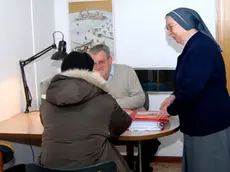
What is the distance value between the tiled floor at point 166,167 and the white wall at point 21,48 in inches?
47.1

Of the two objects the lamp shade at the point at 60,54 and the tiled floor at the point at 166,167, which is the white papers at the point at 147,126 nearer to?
the lamp shade at the point at 60,54

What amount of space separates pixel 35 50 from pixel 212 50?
1729 mm

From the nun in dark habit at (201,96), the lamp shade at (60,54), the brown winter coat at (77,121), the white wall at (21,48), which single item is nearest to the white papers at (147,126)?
the nun in dark habit at (201,96)

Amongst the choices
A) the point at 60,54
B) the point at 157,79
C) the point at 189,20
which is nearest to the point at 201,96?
the point at 189,20

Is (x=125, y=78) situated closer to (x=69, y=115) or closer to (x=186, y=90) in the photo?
(x=186, y=90)

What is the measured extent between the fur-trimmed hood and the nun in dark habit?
517mm

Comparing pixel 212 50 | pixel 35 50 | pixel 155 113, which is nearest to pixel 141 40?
pixel 35 50

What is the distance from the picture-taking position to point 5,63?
8.51 ft

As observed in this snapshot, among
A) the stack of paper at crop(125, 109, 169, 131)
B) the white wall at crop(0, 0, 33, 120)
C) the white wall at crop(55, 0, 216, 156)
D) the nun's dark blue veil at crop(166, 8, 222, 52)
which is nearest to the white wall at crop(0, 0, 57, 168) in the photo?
the white wall at crop(0, 0, 33, 120)

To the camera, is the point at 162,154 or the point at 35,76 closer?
the point at 35,76

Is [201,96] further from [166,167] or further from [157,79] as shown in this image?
[166,167]

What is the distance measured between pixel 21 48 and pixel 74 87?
1363 mm

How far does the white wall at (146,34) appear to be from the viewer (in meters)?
3.29

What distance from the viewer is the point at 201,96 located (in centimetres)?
200
